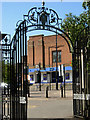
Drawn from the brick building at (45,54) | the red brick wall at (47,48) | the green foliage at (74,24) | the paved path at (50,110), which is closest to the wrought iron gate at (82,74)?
the green foliage at (74,24)

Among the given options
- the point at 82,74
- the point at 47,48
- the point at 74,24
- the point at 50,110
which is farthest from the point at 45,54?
the point at 82,74

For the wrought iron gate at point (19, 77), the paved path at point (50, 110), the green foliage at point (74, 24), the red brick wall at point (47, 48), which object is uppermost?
the red brick wall at point (47, 48)

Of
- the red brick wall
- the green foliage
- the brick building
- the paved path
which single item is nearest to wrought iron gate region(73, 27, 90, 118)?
the green foliage

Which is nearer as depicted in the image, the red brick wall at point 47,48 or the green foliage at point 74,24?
the green foliage at point 74,24

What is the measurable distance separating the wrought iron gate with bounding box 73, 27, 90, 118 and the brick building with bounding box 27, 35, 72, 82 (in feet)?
92.1

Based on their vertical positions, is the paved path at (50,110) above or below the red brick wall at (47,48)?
below

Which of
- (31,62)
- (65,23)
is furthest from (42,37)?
(65,23)

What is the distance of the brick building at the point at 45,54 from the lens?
36.5 m

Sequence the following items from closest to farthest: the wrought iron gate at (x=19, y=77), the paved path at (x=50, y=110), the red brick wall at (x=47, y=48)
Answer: the wrought iron gate at (x=19, y=77), the paved path at (x=50, y=110), the red brick wall at (x=47, y=48)

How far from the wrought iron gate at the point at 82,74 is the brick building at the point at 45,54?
28075mm

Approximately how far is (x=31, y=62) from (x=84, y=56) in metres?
33.8

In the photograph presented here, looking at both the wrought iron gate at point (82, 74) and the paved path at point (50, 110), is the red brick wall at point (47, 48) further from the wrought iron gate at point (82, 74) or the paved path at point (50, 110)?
the wrought iron gate at point (82, 74)

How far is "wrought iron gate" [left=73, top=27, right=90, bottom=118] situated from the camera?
696cm

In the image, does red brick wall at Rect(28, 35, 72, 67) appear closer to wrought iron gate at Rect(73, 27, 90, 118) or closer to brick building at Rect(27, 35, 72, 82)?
brick building at Rect(27, 35, 72, 82)
